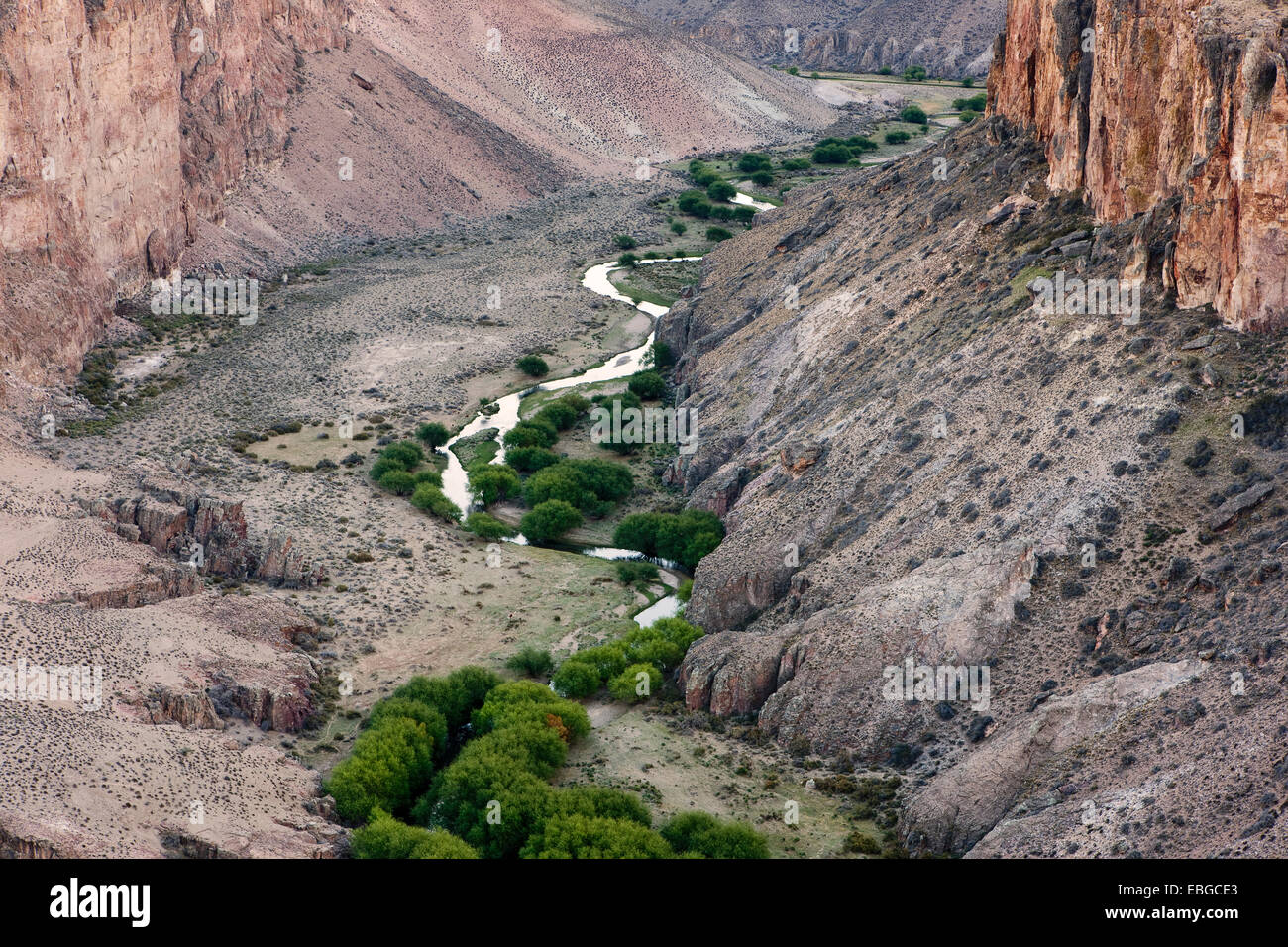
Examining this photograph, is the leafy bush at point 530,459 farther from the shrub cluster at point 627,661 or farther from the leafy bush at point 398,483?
the shrub cluster at point 627,661

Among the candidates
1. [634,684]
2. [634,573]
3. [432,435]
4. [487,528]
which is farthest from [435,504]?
[634,684]

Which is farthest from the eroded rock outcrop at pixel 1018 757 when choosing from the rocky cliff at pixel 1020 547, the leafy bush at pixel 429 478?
the leafy bush at pixel 429 478

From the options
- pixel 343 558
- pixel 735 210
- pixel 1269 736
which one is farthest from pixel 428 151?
pixel 1269 736

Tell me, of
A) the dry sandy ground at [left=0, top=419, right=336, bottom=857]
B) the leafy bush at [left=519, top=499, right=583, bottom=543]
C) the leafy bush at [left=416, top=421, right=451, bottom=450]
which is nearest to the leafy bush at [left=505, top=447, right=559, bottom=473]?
the leafy bush at [left=416, top=421, right=451, bottom=450]

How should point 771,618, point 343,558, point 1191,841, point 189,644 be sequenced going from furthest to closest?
point 343,558 → point 771,618 → point 189,644 → point 1191,841
